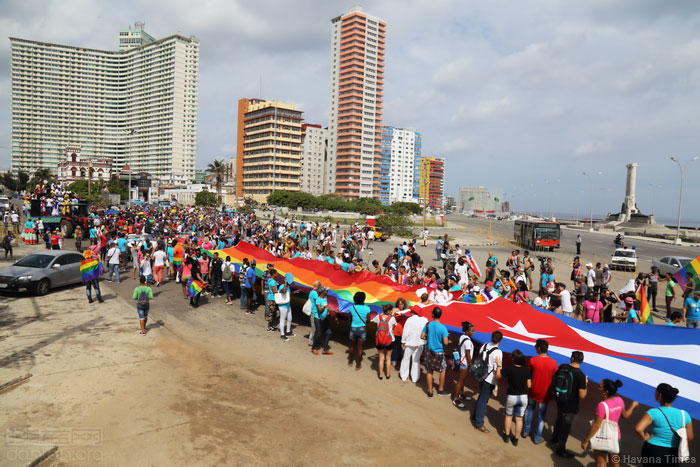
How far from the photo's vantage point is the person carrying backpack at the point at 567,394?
6035mm

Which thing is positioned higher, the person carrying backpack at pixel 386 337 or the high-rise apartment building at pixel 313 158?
the high-rise apartment building at pixel 313 158

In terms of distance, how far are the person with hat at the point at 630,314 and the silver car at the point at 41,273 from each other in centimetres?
1808

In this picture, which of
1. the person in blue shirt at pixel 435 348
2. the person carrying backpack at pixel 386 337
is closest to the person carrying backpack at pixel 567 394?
the person in blue shirt at pixel 435 348

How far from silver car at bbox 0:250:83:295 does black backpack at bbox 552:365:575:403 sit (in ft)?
52.3

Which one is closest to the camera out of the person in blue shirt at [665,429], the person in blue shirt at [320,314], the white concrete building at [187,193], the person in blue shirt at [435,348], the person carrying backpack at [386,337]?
the person in blue shirt at [665,429]

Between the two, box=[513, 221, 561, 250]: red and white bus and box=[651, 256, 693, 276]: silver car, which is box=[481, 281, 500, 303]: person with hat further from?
box=[513, 221, 561, 250]: red and white bus

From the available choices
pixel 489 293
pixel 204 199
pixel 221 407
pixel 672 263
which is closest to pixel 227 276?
pixel 221 407

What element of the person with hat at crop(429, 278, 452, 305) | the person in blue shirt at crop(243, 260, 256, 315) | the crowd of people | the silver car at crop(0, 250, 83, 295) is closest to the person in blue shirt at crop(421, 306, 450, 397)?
the crowd of people

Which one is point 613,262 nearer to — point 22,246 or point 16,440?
point 16,440

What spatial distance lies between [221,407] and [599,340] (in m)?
6.95

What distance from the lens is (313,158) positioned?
16112 cm

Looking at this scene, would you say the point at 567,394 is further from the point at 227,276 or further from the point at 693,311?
the point at 227,276

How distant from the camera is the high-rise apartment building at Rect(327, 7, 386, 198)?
13700cm

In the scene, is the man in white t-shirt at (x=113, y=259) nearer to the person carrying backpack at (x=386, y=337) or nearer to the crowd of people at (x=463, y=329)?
the crowd of people at (x=463, y=329)
